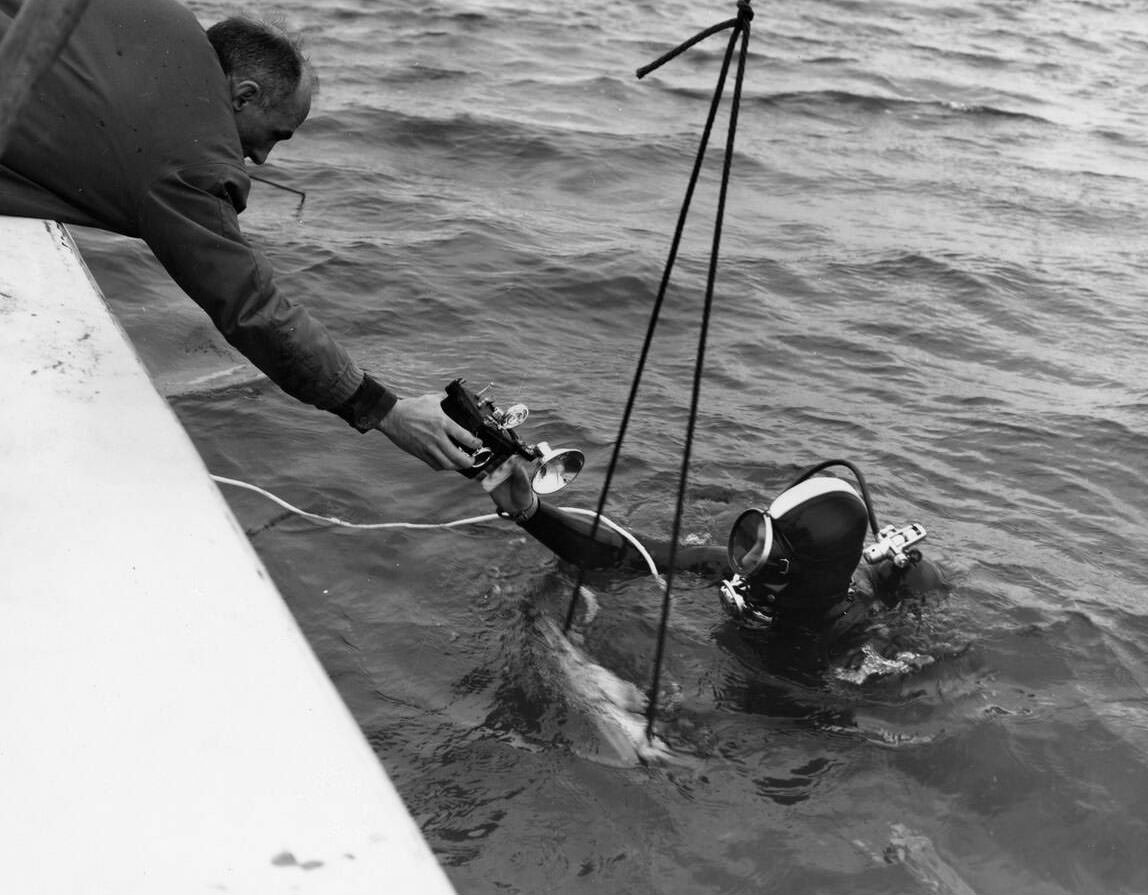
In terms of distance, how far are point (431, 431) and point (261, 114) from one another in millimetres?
1063

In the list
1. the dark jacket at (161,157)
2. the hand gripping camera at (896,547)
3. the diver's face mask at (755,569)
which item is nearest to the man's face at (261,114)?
the dark jacket at (161,157)

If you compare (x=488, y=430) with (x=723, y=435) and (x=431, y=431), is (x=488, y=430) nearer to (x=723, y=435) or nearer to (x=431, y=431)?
(x=431, y=431)

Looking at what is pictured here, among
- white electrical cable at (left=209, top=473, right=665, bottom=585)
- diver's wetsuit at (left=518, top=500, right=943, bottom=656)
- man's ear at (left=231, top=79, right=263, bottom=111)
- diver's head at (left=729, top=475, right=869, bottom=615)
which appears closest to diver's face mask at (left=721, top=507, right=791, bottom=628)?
diver's head at (left=729, top=475, right=869, bottom=615)

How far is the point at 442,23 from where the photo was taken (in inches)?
581

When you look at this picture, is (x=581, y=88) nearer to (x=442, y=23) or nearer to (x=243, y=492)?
(x=442, y=23)

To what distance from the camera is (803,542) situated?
406 centimetres

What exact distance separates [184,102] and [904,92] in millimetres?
12163

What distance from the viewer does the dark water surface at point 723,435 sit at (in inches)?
149

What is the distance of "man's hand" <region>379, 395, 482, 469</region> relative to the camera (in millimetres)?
3652

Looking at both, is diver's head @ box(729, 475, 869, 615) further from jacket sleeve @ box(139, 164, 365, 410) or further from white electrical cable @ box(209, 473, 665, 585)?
jacket sleeve @ box(139, 164, 365, 410)

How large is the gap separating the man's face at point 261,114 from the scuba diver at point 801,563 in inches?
47.7

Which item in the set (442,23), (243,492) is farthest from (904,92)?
(243,492)

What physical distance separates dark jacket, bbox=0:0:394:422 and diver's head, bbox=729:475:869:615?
1499 millimetres

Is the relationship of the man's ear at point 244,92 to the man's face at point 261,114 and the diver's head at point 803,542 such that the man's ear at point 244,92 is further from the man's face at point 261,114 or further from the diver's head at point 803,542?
the diver's head at point 803,542
